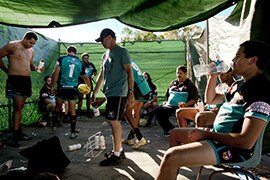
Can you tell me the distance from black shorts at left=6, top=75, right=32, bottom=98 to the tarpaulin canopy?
2.06 m

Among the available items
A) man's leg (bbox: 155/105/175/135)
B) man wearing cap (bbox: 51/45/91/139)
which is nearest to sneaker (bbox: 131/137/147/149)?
man's leg (bbox: 155/105/175/135)

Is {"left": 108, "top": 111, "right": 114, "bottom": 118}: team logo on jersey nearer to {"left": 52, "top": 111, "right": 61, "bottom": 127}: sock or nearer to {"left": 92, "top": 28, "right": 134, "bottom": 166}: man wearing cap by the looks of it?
{"left": 92, "top": 28, "right": 134, "bottom": 166}: man wearing cap

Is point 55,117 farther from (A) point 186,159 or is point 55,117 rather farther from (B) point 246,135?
(B) point 246,135

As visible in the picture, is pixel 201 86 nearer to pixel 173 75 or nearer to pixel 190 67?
pixel 190 67

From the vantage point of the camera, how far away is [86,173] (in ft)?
9.80

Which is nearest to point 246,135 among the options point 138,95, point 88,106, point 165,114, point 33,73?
point 138,95

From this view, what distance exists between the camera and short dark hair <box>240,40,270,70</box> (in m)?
1.76

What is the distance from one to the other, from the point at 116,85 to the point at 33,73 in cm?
363

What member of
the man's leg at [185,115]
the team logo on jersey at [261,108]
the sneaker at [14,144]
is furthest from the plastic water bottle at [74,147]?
the team logo on jersey at [261,108]

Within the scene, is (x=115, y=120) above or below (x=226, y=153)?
below

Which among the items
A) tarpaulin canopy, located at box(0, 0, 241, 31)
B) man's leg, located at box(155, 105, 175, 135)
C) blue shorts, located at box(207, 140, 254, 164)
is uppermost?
tarpaulin canopy, located at box(0, 0, 241, 31)

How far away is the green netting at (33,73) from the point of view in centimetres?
503

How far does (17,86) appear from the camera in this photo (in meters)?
4.16

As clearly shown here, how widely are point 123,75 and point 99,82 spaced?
2.00ft
